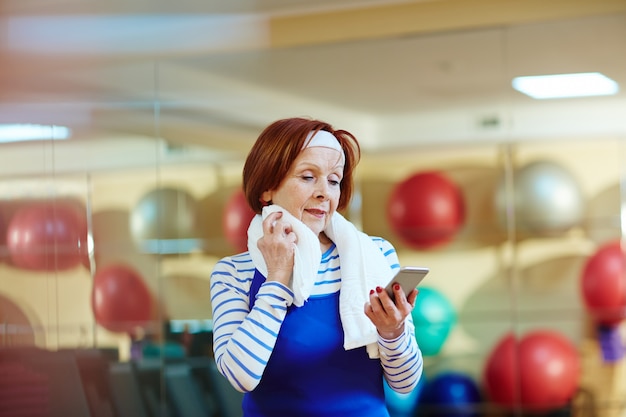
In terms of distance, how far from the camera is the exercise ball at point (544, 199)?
4.40m

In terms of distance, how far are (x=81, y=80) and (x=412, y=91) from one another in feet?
5.67

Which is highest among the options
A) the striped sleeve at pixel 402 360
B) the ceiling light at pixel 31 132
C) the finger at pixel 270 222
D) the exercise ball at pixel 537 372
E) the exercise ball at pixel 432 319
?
the ceiling light at pixel 31 132

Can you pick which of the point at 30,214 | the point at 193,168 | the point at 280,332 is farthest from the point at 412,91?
the point at 280,332

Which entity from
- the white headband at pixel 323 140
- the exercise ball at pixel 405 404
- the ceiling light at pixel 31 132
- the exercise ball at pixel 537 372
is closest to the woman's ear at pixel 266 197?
the white headband at pixel 323 140

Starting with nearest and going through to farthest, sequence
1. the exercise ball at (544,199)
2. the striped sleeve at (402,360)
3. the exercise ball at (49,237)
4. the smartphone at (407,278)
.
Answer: the smartphone at (407,278), the striped sleeve at (402,360), the exercise ball at (544,199), the exercise ball at (49,237)

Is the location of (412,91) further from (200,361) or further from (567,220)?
(200,361)

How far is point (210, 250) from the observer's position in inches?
193

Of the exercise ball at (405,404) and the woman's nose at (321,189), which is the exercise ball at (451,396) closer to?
the exercise ball at (405,404)

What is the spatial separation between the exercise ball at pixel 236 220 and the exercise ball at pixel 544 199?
49.4 inches

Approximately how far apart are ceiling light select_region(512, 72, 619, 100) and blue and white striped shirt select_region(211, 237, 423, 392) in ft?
9.55

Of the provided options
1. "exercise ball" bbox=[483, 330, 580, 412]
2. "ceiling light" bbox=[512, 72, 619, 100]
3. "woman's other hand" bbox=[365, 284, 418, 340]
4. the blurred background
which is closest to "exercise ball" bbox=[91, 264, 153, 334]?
the blurred background

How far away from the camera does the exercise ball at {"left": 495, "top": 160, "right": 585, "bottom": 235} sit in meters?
4.40

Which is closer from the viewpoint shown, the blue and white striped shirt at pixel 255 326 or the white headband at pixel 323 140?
the blue and white striped shirt at pixel 255 326

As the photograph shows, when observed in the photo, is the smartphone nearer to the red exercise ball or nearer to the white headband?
the white headband
